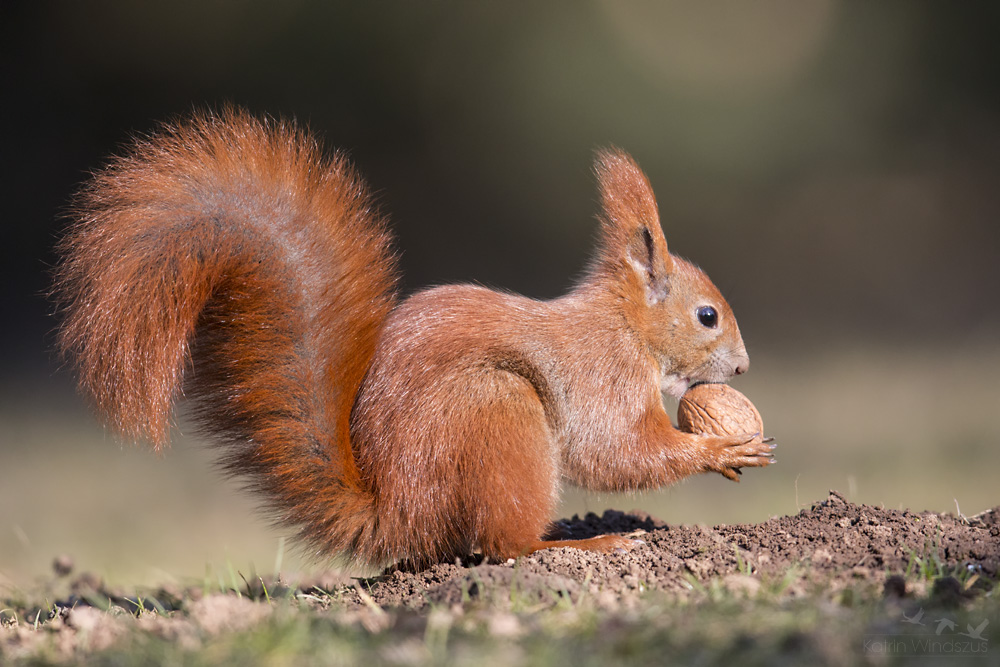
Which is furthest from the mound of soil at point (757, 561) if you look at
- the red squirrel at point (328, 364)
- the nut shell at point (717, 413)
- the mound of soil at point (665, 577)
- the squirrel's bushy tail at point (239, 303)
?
the squirrel's bushy tail at point (239, 303)

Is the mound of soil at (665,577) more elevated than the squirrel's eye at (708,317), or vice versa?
the squirrel's eye at (708,317)

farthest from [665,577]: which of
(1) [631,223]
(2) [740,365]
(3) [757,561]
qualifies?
(1) [631,223]

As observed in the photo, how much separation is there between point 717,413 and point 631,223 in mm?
554

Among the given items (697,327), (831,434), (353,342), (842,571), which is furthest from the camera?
(831,434)

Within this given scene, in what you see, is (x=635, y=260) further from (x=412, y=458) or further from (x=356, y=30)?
(x=356, y=30)

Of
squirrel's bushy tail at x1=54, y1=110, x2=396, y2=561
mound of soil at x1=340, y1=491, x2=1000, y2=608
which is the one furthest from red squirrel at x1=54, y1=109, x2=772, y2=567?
mound of soil at x1=340, y1=491, x2=1000, y2=608

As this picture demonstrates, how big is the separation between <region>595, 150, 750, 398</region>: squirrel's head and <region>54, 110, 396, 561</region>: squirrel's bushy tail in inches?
25.2

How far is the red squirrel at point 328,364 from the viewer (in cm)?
179

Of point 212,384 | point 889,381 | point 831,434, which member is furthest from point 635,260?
point 889,381

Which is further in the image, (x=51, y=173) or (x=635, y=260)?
(x=51, y=173)

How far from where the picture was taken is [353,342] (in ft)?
6.67

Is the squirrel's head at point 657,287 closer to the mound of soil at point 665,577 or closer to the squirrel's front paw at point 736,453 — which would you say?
the squirrel's front paw at point 736,453

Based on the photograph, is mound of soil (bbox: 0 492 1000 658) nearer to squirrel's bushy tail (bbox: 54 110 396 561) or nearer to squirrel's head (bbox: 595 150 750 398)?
squirrel's bushy tail (bbox: 54 110 396 561)

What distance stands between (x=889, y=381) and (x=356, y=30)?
397 centimetres
